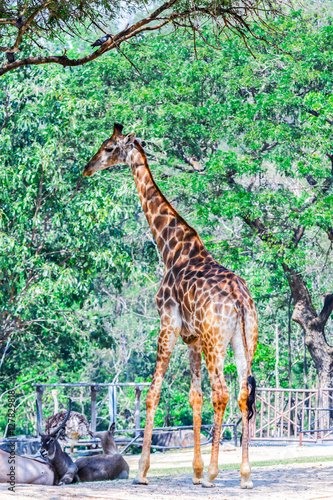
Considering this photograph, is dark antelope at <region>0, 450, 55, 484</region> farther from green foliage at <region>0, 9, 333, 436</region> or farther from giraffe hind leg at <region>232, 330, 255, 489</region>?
green foliage at <region>0, 9, 333, 436</region>

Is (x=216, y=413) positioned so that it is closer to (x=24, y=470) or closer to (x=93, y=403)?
(x=24, y=470)

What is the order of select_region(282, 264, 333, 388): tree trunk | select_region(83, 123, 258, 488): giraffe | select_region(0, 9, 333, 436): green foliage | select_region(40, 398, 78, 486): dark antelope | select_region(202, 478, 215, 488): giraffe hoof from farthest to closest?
select_region(282, 264, 333, 388): tree trunk → select_region(0, 9, 333, 436): green foliage → select_region(40, 398, 78, 486): dark antelope → select_region(83, 123, 258, 488): giraffe → select_region(202, 478, 215, 488): giraffe hoof

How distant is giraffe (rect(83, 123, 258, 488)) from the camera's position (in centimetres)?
665

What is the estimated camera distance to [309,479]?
7.03 metres

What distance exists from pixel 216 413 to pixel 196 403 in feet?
2.16

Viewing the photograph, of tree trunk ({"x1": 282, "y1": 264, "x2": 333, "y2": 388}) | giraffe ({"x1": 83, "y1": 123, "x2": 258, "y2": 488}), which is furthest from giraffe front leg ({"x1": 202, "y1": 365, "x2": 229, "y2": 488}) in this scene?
tree trunk ({"x1": 282, "y1": 264, "x2": 333, "y2": 388})

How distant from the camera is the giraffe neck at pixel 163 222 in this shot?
7.62m

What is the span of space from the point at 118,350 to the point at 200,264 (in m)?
20.4

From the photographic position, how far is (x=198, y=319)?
6.86 meters

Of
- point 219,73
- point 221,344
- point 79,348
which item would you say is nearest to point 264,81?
point 219,73

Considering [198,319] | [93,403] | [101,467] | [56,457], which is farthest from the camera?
[93,403]

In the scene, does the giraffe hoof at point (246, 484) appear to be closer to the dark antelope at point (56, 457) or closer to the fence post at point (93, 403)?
the dark antelope at point (56, 457)

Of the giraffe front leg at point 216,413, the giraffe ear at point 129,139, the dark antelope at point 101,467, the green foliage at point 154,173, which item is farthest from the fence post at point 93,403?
the giraffe front leg at point 216,413

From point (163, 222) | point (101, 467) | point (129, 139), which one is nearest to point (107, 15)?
point (129, 139)
